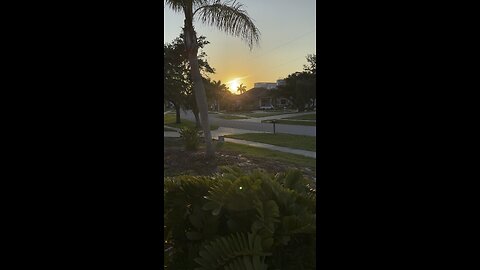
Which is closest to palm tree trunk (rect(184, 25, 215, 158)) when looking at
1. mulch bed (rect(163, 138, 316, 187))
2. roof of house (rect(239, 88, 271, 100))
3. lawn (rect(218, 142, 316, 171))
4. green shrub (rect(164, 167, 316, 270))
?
mulch bed (rect(163, 138, 316, 187))

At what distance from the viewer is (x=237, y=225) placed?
1622 mm

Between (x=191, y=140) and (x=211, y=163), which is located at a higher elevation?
(x=191, y=140)

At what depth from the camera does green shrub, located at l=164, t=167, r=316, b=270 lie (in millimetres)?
1480

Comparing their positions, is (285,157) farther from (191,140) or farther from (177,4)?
(177,4)

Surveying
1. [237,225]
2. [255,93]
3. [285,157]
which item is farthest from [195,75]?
[255,93]
